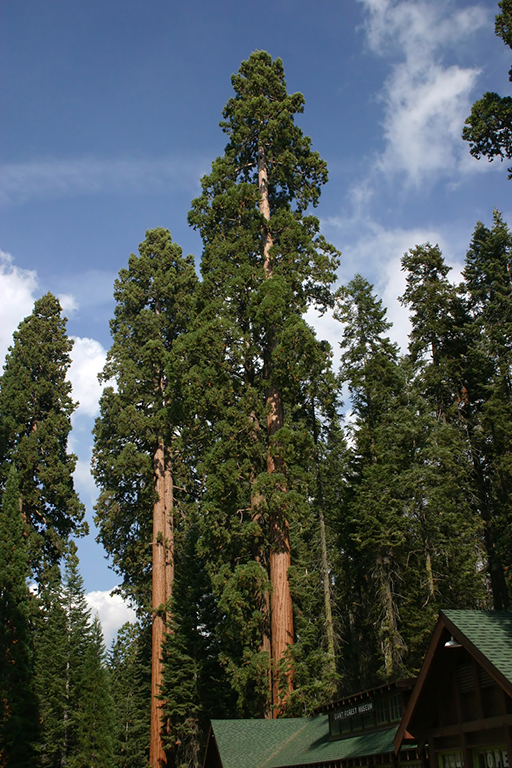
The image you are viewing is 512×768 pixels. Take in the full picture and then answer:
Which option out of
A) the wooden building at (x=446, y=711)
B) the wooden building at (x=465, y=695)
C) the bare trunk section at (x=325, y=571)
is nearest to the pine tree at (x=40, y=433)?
the bare trunk section at (x=325, y=571)

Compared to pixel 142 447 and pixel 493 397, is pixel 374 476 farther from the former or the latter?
pixel 142 447

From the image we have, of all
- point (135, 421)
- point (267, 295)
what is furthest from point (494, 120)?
point (135, 421)

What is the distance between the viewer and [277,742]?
17094 mm

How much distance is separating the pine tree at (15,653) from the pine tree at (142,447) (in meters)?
3.69

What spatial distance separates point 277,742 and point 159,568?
1178 cm

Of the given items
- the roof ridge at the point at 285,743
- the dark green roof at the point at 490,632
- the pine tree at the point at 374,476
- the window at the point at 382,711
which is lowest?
the roof ridge at the point at 285,743

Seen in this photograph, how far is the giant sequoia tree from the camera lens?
19531mm

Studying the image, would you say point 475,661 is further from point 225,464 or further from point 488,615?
point 225,464

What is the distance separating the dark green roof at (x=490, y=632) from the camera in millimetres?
9133

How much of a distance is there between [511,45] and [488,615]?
1495cm

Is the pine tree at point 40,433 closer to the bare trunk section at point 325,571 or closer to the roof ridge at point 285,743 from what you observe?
the bare trunk section at point 325,571

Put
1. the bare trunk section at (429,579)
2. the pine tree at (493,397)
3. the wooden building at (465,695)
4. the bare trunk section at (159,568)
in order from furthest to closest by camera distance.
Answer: the pine tree at (493,397), the bare trunk section at (159,568), the bare trunk section at (429,579), the wooden building at (465,695)

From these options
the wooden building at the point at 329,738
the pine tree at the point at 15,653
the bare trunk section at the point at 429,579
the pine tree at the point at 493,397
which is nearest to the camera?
the wooden building at the point at 329,738

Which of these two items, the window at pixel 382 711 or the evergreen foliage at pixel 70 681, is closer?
the window at pixel 382 711
